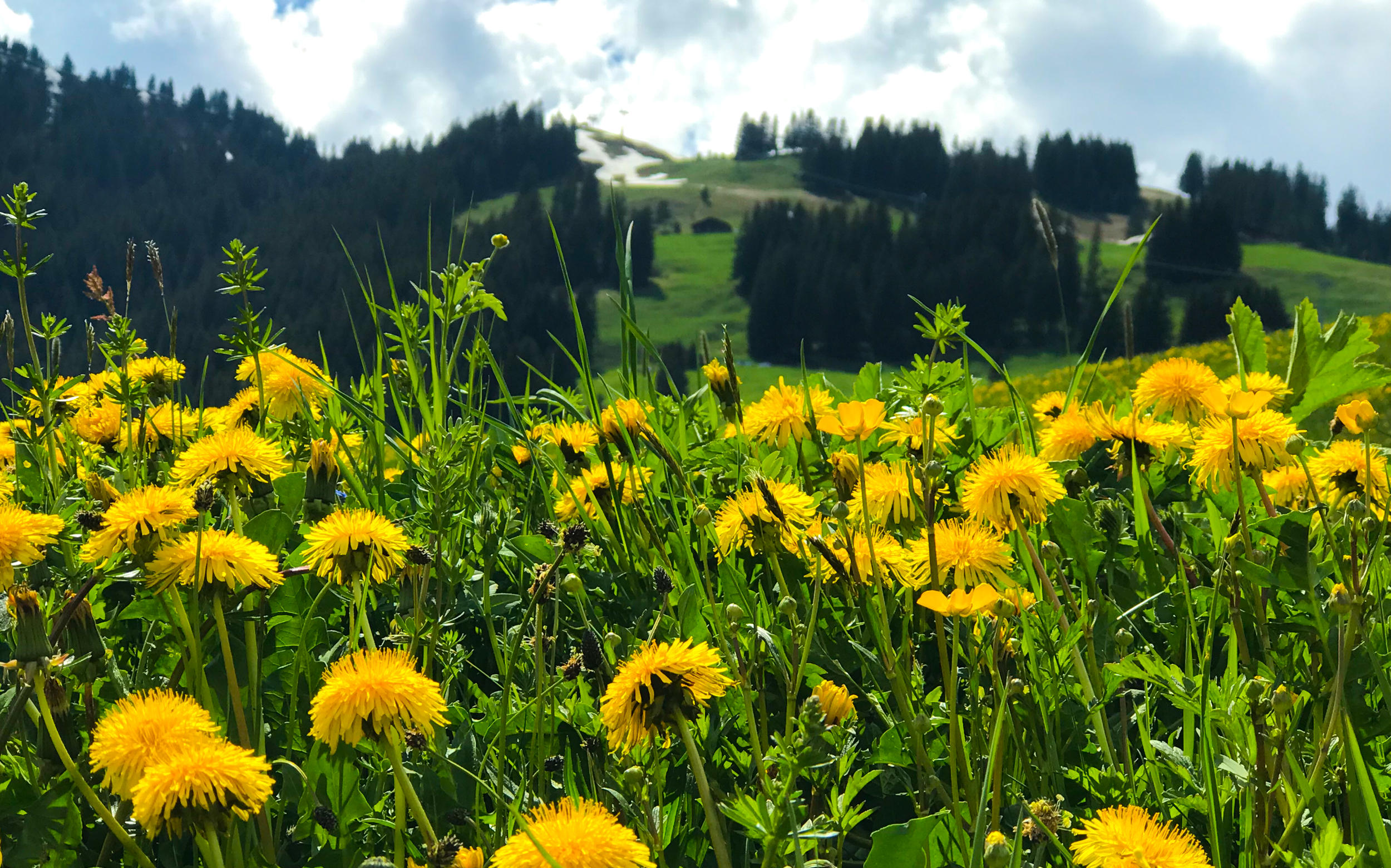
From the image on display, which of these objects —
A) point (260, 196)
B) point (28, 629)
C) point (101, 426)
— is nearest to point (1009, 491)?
point (28, 629)

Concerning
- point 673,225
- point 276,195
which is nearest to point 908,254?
point 673,225

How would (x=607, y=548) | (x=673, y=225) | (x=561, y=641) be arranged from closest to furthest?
(x=561, y=641), (x=607, y=548), (x=673, y=225)

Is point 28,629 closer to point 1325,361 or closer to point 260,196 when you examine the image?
point 1325,361

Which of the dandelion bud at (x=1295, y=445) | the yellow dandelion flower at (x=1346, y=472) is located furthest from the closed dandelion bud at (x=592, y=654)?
the yellow dandelion flower at (x=1346, y=472)

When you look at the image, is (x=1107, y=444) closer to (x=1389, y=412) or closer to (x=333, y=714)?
(x=333, y=714)

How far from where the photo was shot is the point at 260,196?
153250 mm

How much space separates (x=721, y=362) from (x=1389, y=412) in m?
3.78

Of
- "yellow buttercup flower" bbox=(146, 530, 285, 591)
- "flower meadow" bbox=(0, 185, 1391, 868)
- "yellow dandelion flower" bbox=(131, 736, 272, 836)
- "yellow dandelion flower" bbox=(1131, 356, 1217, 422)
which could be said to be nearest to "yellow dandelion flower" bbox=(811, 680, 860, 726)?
"flower meadow" bbox=(0, 185, 1391, 868)

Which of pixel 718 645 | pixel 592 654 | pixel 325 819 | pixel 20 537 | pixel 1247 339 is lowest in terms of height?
pixel 325 819

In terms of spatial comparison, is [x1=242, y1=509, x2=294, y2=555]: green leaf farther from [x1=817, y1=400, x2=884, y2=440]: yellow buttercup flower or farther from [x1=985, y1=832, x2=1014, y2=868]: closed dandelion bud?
[x1=985, y1=832, x2=1014, y2=868]: closed dandelion bud

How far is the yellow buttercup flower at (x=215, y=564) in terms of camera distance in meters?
1.27

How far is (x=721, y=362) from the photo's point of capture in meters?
2.29

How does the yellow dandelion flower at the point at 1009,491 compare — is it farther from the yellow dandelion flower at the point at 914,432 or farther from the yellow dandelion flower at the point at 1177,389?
the yellow dandelion flower at the point at 1177,389

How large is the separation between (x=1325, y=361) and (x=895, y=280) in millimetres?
93088
